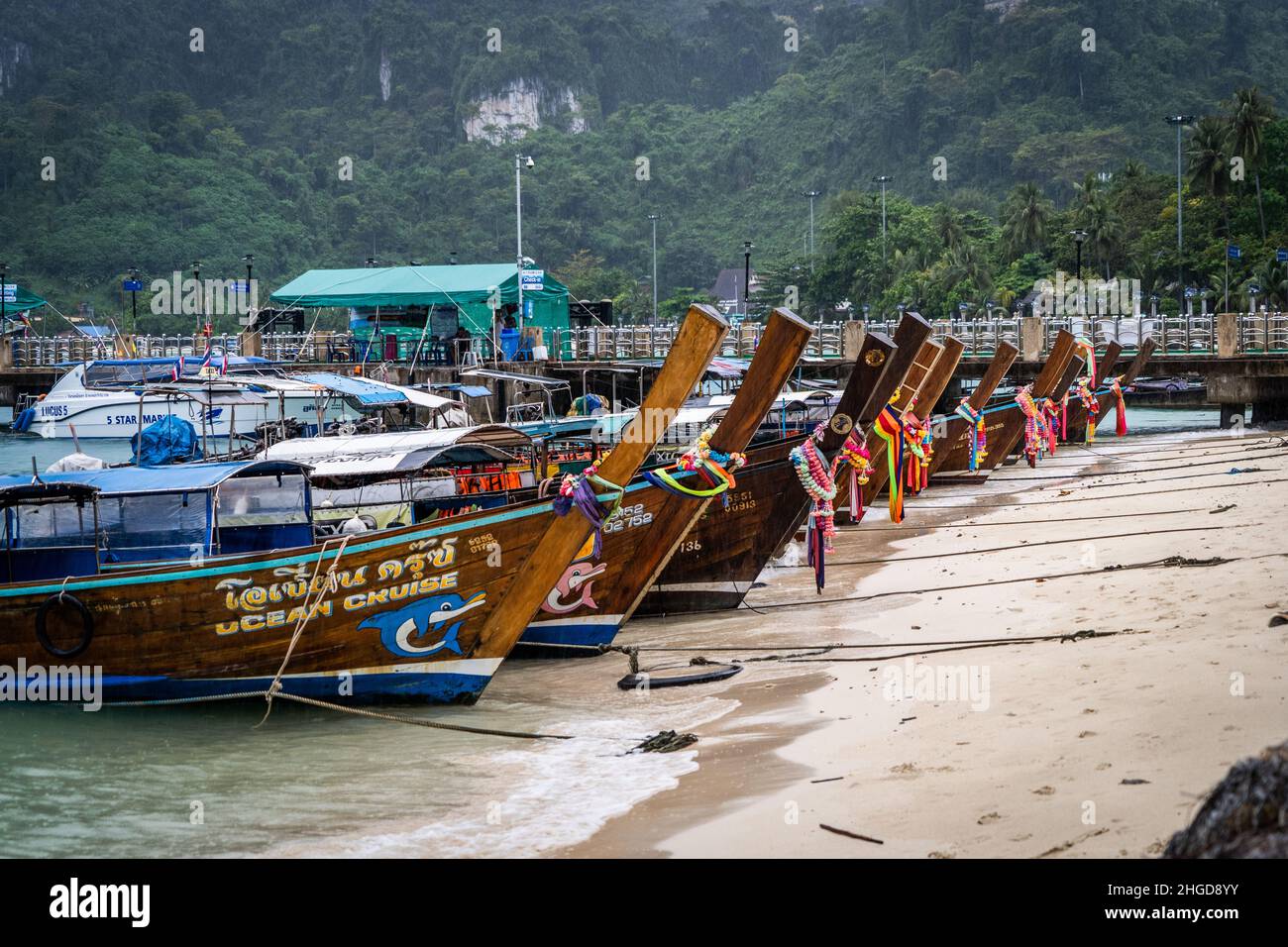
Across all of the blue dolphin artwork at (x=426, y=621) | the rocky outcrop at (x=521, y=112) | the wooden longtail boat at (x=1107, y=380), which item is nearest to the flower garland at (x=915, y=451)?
the wooden longtail boat at (x=1107, y=380)

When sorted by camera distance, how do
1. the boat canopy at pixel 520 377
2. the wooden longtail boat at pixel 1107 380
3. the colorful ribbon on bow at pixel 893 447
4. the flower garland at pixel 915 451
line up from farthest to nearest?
1. the wooden longtail boat at pixel 1107 380
2. the boat canopy at pixel 520 377
3. the flower garland at pixel 915 451
4. the colorful ribbon on bow at pixel 893 447

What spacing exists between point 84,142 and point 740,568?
117 metres

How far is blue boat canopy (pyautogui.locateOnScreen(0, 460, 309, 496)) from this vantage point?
39.9 ft

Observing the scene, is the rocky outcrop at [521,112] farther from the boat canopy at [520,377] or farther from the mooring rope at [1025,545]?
the mooring rope at [1025,545]

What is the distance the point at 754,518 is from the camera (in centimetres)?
1444

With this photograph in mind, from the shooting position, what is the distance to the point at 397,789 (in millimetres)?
8875

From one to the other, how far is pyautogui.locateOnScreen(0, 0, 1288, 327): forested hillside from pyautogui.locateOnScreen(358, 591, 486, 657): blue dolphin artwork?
58558 mm

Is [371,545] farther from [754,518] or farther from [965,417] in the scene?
[965,417]

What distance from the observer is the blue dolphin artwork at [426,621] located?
34.9ft

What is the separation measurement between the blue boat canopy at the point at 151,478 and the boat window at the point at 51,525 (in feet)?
0.80

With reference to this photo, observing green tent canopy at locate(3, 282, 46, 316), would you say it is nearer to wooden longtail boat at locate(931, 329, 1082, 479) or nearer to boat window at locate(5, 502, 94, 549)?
wooden longtail boat at locate(931, 329, 1082, 479)

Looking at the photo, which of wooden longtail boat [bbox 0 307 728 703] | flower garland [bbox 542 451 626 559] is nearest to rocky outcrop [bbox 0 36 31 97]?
wooden longtail boat [bbox 0 307 728 703]

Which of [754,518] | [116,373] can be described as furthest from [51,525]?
[116,373]

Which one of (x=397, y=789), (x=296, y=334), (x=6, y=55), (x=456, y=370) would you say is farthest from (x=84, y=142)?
(x=397, y=789)
